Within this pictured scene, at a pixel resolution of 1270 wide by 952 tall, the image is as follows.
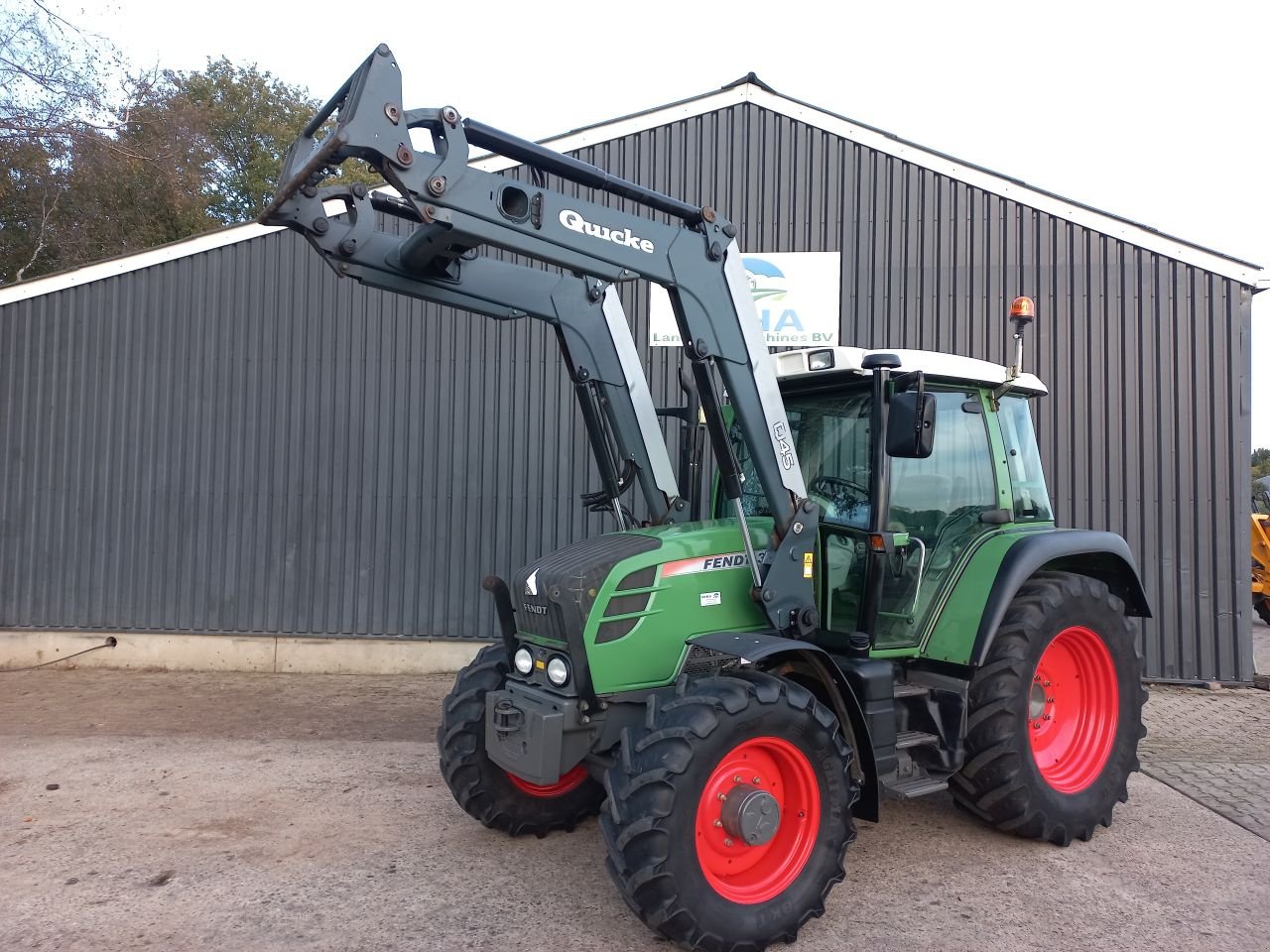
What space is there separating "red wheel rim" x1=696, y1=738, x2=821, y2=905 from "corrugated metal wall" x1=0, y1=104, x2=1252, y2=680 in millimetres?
4738

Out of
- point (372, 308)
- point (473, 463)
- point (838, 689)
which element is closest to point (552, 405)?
point (473, 463)

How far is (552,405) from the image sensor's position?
26.6ft

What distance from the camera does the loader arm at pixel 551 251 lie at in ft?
9.62

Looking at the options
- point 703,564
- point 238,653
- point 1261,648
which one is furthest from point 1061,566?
point 1261,648

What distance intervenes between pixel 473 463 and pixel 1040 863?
579 cm

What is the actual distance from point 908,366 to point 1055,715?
2200 millimetres

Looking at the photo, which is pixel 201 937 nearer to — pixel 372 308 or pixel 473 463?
pixel 473 463

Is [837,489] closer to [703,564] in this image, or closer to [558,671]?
[703,564]

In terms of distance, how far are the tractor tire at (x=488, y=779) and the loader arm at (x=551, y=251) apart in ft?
4.72

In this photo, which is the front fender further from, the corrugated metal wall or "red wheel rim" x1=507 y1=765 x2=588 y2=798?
the corrugated metal wall

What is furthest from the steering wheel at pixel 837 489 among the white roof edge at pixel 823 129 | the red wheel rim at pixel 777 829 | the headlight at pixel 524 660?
the white roof edge at pixel 823 129

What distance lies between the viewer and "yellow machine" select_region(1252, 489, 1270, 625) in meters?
12.5

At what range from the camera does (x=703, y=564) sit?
3.69 meters

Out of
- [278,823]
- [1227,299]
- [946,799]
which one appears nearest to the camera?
[278,823]
